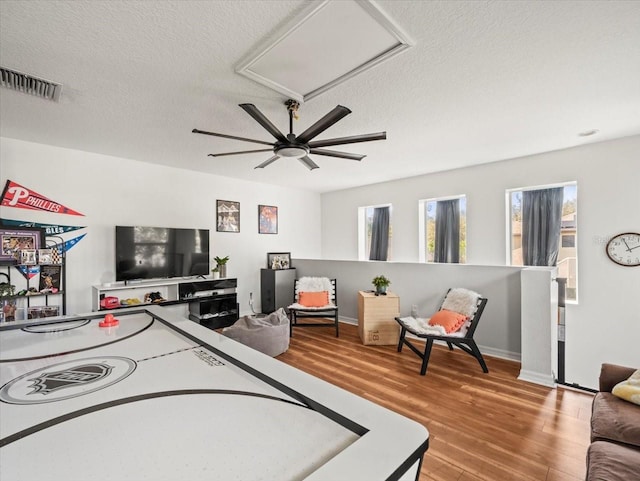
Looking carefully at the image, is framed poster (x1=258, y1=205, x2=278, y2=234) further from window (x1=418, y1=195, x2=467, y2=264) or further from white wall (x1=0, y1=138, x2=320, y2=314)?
window (x1=418, y1=195, x2=467, y2=264)

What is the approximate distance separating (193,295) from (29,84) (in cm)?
302

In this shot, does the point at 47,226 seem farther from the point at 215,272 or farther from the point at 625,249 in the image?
the point at 625,249

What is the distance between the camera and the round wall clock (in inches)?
132

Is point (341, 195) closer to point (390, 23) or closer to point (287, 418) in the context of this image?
point (390, 23)

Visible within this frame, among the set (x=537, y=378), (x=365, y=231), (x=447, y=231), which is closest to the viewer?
(x=537, y=378)

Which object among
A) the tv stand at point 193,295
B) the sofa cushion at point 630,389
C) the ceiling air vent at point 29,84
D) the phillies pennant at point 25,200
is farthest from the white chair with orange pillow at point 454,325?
the phillies pennant at point 25,200

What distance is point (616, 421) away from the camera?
1.48m

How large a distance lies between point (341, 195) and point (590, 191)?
4097mm

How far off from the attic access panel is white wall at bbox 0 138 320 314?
3006 millimetres

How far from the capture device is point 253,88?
2.32 meters

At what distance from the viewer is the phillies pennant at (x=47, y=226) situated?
3.30 meters

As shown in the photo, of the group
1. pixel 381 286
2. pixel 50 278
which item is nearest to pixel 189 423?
pixel 381 286

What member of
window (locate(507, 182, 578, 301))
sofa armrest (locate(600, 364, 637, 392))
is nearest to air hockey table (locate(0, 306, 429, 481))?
sofa armrest (locate(600, 364, 637, 392))

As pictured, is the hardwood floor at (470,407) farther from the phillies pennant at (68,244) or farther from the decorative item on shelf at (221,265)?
the phillies pennant at (68,244)
